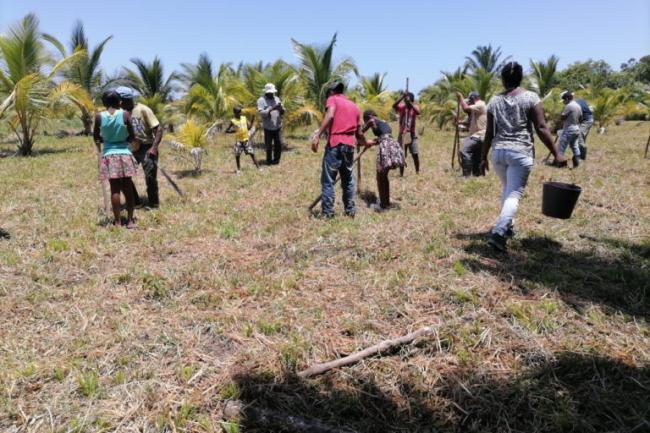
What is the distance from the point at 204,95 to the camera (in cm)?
1402

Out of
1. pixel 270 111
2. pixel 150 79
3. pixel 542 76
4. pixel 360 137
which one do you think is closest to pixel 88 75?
pixel 150 79

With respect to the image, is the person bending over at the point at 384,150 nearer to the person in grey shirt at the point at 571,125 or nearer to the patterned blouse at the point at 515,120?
the patterned blouse at the point at 515,120

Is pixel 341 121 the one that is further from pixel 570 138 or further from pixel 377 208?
pixel 570 138

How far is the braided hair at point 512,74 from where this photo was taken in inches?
155

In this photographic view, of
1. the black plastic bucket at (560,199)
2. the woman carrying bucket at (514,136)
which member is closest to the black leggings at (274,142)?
the woman carrying bucket at (514,136)

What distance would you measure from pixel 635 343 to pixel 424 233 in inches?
93.7

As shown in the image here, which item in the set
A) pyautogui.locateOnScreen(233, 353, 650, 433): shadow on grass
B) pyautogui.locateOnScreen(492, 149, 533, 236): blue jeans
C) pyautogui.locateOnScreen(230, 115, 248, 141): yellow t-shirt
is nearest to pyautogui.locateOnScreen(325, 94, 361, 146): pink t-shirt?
pyautogui.locateOnScreen(492, 149, 533, 236): blue jeans

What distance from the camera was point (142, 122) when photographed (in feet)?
18.9

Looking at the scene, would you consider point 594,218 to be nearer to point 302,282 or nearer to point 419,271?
point 419,271

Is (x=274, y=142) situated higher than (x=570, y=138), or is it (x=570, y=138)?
(x=570, y=138)

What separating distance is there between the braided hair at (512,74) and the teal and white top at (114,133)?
4.00 meters

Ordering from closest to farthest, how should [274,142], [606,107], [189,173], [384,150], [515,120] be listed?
[515,120] < [384,150] < [189,173] < [274,142] < [606,107]

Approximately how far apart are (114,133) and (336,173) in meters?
2.58

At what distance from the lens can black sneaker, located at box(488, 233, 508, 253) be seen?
4.16m
